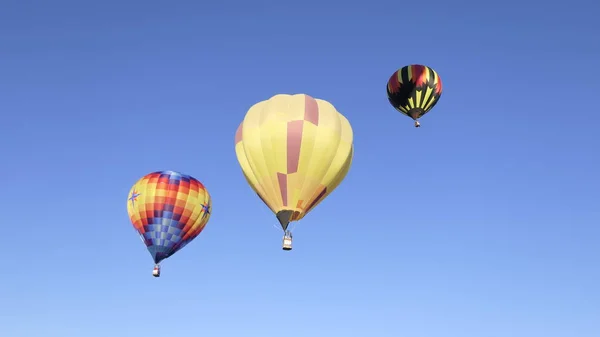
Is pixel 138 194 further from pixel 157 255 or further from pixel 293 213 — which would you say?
pixel 293 213

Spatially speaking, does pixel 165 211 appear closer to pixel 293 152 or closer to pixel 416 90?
pixel 293 152

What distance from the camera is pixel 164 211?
4112 cm

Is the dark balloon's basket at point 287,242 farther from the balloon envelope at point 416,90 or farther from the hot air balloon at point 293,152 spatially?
the balloon envelope at point 416,90

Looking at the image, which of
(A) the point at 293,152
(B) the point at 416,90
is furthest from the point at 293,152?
(B) the point at 416,90

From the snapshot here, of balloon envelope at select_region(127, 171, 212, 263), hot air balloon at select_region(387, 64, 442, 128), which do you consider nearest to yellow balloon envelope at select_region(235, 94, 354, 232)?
hot air balloon at select_region(387, 64, 442, 128)

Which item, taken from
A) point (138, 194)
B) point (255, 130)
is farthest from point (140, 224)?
point (255, 130)

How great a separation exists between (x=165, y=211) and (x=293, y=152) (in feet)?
43.9

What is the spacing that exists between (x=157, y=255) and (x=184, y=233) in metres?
2.12

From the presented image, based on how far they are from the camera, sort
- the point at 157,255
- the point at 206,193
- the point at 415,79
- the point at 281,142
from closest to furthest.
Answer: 1. the point at 281,142
2. the point at 415,79
3. the point at 157,255
4. the point at 206,193

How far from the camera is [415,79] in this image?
38656 millimetres

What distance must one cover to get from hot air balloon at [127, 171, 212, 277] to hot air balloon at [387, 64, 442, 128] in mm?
14140

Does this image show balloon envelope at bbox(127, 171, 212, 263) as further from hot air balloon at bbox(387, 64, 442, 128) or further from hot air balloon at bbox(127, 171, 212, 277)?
hot air balloon at bbox(387, 64, 442, 128)

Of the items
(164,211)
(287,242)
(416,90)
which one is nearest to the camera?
(287,242)

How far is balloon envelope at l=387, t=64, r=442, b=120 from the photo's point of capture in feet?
127
